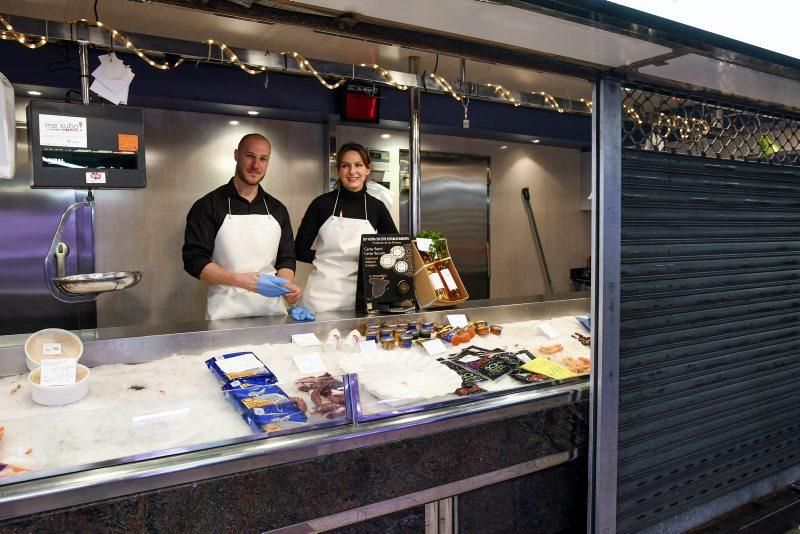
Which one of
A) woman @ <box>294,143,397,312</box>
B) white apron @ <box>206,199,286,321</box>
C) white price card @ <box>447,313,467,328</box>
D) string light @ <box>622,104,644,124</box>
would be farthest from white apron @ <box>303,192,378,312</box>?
string light @ <box>622,104,644,124</box>

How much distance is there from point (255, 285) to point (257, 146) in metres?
0.95

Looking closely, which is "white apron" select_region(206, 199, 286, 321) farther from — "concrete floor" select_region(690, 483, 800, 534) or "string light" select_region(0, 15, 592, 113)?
"concrete floor" select_region(690, 483, 800, 534)

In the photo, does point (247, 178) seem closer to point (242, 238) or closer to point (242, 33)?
point (242, 238)

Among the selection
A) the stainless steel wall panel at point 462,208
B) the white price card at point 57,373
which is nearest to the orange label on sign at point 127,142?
the white price card at point 57,373

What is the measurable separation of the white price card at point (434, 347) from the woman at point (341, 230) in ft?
3.05

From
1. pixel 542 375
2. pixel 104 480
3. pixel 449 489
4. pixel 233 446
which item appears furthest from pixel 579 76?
pixel 104 480

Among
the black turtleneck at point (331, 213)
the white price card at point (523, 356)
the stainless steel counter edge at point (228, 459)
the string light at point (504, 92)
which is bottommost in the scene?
the stainless steel counter edge at point (228, 459)

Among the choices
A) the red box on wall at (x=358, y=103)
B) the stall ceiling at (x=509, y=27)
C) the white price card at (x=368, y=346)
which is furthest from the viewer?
the red box on wall at (x=358, y=103)

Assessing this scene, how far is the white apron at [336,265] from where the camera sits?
339cm

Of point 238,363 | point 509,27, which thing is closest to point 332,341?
point 238,363

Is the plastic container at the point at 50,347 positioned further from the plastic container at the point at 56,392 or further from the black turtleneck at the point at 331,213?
the black turtleneck at the point at 331,213

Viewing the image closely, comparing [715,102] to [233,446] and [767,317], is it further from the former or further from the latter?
[233,446]

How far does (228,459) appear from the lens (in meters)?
1.39

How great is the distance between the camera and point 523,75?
5.14 meters
